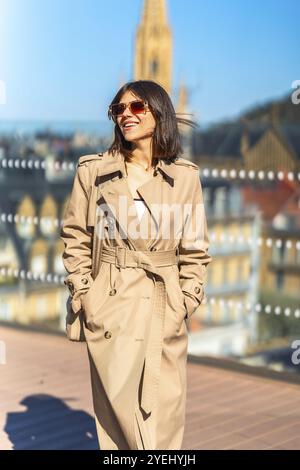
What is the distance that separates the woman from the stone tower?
405cm

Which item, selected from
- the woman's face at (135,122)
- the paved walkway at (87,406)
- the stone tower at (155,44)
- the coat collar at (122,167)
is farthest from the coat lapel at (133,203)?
the stone tower at (155,44)

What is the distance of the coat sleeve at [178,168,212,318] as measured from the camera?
11.2ft

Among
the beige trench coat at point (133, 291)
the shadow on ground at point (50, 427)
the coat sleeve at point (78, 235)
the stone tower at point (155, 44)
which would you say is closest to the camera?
the beige trench coat at point (133, 291)

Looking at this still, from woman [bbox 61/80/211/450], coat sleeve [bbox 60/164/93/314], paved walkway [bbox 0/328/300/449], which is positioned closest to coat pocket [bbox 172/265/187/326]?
woman [bbox 61/80/211/450]

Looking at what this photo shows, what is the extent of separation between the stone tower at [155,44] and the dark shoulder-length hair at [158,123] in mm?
3974

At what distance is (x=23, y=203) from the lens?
7.59 metres

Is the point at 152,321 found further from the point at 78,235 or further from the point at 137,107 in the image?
the point at 137,107

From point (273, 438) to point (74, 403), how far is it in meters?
1.20

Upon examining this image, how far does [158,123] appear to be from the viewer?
3.38 metres

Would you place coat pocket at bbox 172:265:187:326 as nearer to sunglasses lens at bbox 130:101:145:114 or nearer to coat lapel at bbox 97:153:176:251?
coat lapel at bbox 97:153:176:251

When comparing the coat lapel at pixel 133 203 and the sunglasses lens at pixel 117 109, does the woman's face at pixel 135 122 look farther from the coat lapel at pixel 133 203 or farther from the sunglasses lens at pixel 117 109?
the coat lapel at pixel 133 203

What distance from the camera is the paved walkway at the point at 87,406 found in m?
4.68

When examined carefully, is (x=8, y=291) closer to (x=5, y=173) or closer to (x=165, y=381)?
(x=5, y=173)
